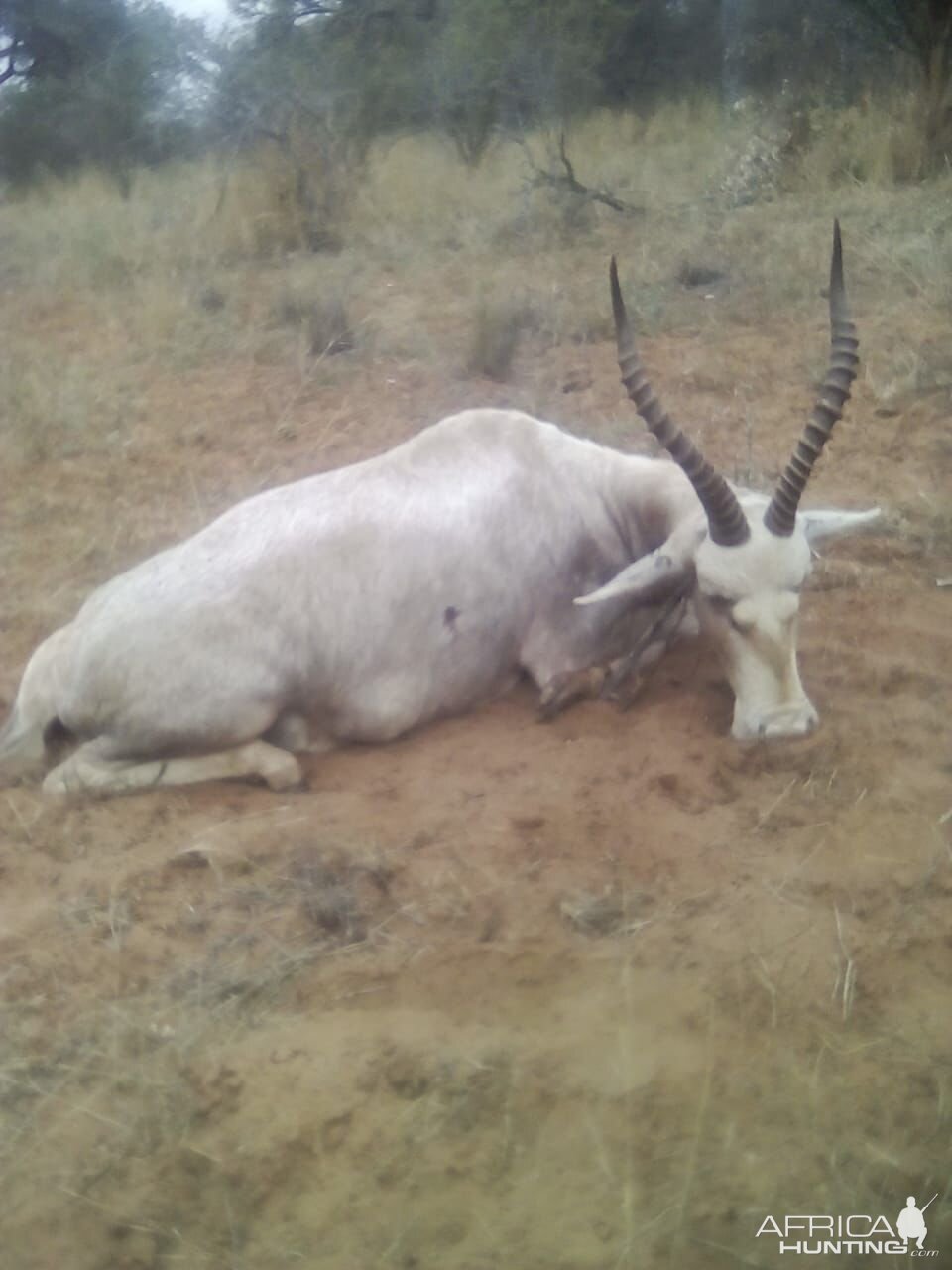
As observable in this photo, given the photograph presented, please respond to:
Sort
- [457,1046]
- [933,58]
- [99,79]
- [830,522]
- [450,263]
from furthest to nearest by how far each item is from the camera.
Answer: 1. [99,79]
2. [933,58]
3. [450,263]
4. [830,522]
5. [457,1046]

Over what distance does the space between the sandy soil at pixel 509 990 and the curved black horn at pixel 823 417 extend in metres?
0.65

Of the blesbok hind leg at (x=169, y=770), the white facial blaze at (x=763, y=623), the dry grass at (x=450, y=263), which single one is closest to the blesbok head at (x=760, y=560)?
the white facial blaze at (x=763, y=623)

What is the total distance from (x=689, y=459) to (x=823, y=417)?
461 mm

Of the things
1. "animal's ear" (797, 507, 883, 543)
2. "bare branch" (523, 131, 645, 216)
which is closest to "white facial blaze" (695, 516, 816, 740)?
"animal's ear" (797, 507, 883, 543)

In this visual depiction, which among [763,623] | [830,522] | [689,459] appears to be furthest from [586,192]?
A: [763,623]

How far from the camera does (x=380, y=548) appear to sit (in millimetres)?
4844

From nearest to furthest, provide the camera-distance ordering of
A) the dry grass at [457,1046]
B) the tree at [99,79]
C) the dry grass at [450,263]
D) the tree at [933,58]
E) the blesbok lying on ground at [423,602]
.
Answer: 1. the dry grass at [457,1046]
2. the blesbok lying on ground at [423,602]
3. the dry grass at [450,263]
4. the tree at [933,58]
5. the tree at [99,79]

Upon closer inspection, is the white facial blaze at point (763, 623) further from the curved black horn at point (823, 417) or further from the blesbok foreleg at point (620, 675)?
the blesbok foreleg at point (620, 675)

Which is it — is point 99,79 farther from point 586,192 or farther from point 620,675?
point 620,675

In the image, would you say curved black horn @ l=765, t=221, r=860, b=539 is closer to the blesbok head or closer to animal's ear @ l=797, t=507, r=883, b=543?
the blesbok head

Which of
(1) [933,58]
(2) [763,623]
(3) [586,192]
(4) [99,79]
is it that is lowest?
(2) [763,623]

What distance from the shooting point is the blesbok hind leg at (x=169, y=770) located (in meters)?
4.59

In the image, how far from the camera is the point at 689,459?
431 cm

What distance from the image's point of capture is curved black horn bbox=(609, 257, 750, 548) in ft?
14.1
